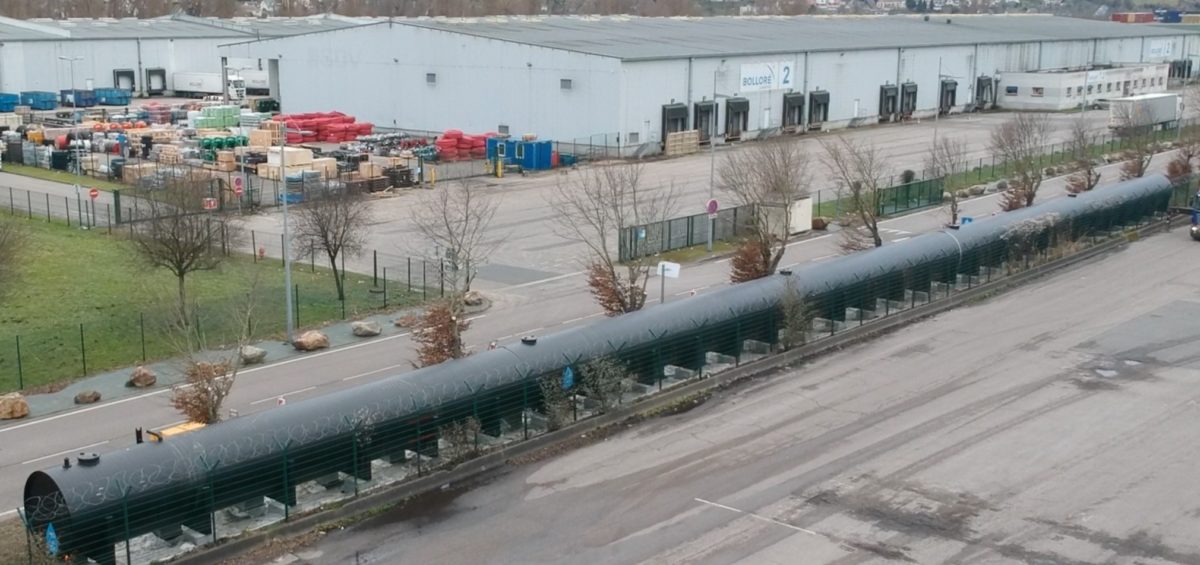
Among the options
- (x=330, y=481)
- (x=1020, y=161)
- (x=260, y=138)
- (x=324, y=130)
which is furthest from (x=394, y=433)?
(x=324, y=130)

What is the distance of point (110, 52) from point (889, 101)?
58.3 m

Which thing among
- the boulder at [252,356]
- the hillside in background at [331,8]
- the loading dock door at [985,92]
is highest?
the hillside in background at [331,8]

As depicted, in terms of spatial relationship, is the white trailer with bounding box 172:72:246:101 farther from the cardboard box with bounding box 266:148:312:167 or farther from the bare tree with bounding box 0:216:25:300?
the bare tree with bounding box 0:216:25:300

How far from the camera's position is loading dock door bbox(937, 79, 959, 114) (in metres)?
86.9

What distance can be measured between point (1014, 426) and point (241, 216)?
31.3 metres

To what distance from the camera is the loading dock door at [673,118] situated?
6619 cm

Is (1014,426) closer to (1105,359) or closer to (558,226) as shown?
(1105,359)

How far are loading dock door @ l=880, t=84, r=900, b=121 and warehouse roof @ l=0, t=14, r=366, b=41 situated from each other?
3648 cm

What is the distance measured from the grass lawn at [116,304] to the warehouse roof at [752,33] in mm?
32232

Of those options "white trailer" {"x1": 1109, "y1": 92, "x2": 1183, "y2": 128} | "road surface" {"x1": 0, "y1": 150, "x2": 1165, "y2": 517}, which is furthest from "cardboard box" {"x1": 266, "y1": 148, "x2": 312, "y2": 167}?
"white trailer" {"x1": 1109, "y1": 92, "x2": 1183, "y2": 128}

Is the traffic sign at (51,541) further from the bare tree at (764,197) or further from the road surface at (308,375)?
the bare tree at (764,197)

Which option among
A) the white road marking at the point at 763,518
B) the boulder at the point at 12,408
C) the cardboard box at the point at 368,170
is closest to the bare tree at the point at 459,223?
the cardboard box at the point at 368,170

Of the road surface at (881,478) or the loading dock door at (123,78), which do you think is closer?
the road surface at (881,478)

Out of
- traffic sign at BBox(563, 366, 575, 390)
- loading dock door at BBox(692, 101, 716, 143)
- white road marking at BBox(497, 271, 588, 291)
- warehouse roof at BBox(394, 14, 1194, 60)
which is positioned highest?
warehouse roof at BBox(394, 14, 1194, 60)
